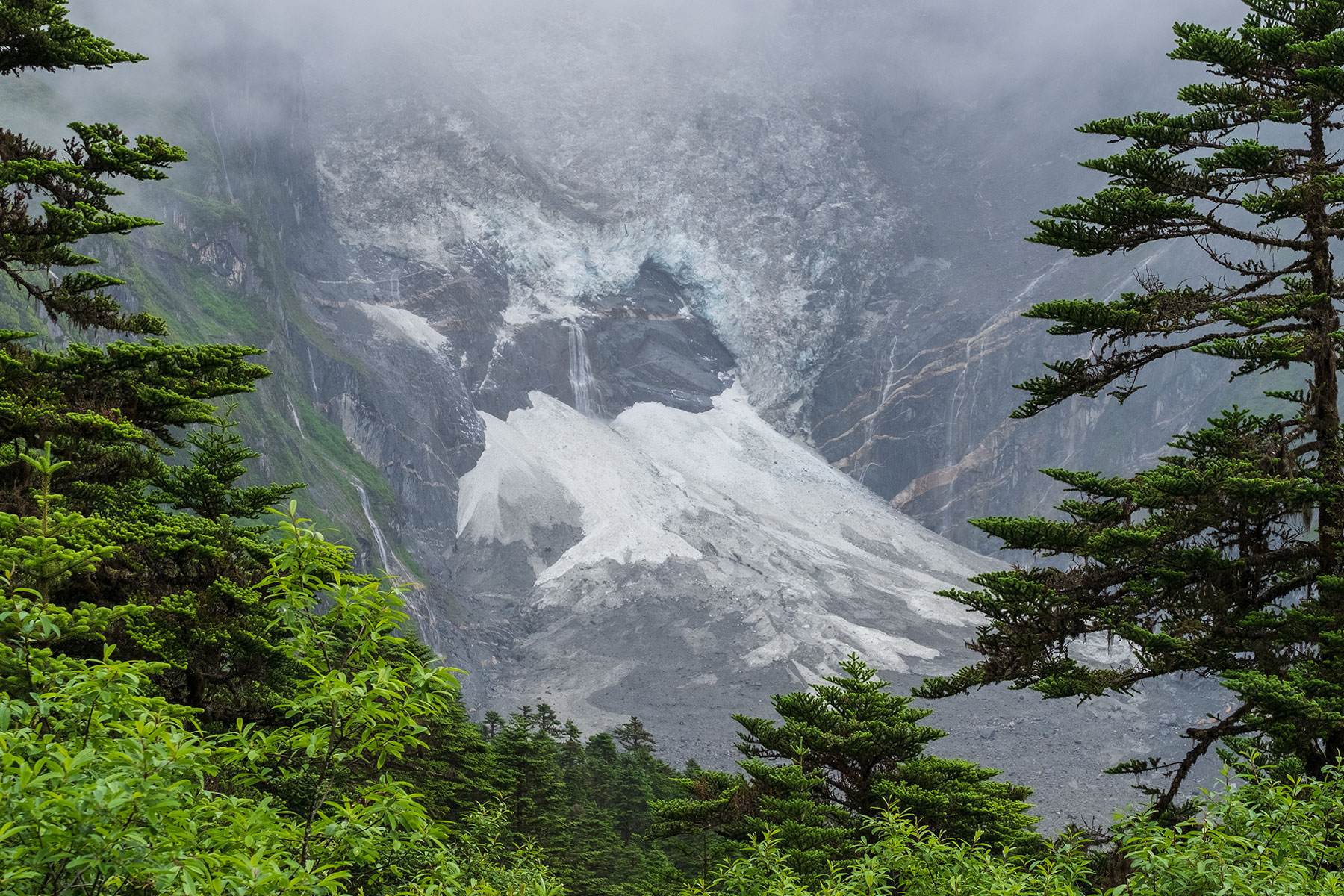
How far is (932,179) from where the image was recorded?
594 feet

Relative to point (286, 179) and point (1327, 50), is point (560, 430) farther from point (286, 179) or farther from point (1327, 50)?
point (1327, 50)

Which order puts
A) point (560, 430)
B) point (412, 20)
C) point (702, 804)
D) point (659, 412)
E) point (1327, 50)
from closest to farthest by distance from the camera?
point (1327, 50), point (702, 804), point (560, 430), point (659, 412), point (412, 20)

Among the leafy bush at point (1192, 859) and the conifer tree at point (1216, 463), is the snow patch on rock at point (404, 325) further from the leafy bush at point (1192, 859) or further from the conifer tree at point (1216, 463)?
the leafy bush at point (1192, 859)

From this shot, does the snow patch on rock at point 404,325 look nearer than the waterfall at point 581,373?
Yes

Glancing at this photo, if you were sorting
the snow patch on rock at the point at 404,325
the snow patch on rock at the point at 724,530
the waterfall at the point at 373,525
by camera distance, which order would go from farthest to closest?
the snow patch on rock at the point at 404,325
the snow patch on rock at the point at 724,530
the waterfall at the point at 373,525

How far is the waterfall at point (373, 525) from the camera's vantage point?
326ft

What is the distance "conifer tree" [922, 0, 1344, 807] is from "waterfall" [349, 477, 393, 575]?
303 ft

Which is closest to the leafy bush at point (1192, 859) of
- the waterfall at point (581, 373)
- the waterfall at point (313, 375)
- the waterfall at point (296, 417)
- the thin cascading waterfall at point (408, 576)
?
the thin cascading waterfall at point (408, 576)

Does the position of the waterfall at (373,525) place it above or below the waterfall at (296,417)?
below

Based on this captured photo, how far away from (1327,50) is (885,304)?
158 meters

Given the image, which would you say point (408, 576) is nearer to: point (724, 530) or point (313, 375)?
point (313, 375)

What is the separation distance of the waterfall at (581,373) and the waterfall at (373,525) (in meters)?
41.7

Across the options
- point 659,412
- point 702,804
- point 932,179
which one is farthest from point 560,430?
point 702,804

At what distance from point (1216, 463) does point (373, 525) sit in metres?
99.0
